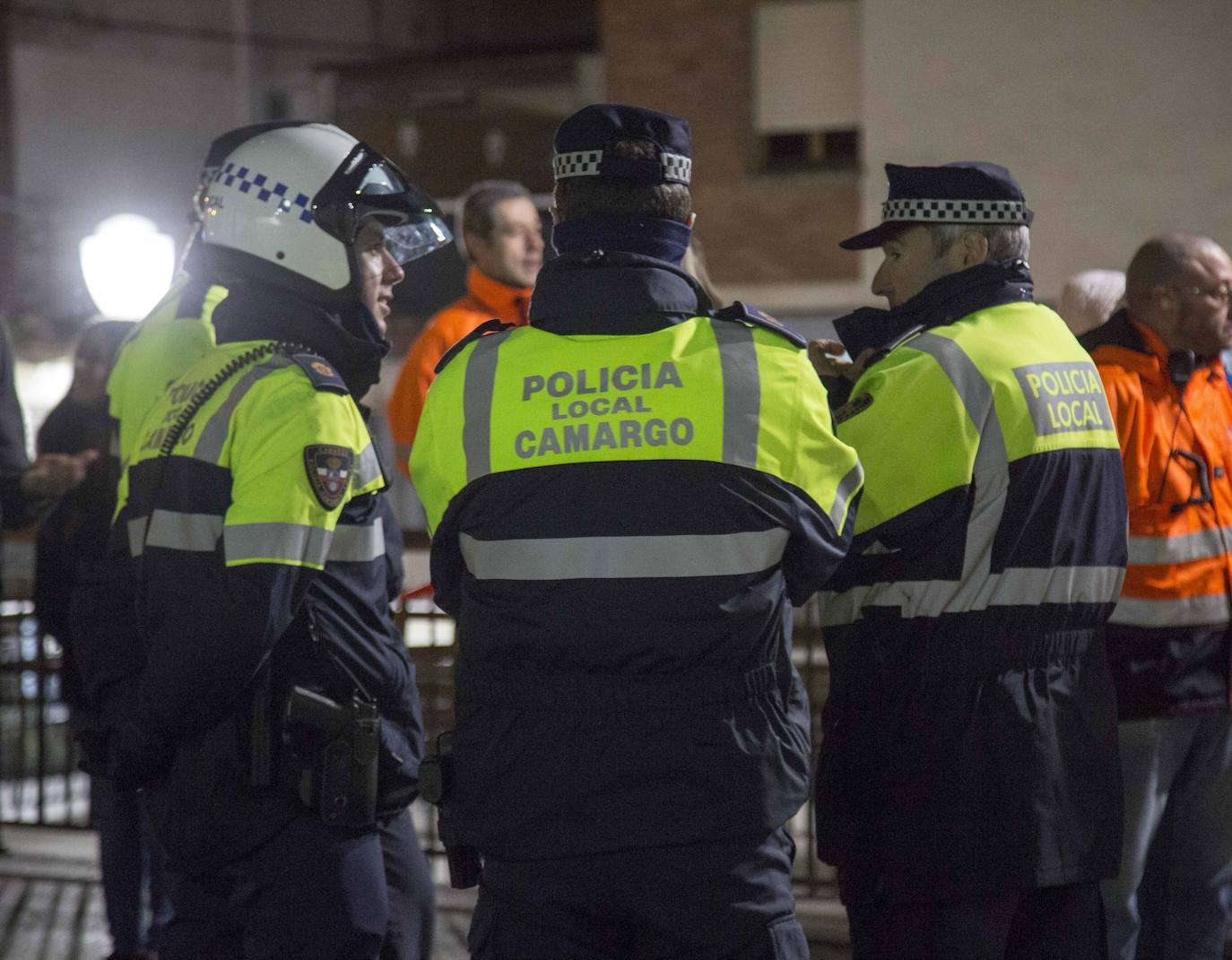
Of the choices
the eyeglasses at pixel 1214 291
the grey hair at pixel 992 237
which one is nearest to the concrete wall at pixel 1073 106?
the eyeglasses at pixel 1214 291

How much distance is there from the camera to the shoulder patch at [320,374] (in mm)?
2865

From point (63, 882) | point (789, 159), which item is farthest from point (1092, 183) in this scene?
point (63, 882)

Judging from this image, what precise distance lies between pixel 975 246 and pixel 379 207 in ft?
4.15

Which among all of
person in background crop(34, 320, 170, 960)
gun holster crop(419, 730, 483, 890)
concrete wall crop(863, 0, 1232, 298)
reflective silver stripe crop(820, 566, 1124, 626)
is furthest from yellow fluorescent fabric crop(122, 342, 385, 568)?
concrete wall crop(863, 0, 1232, 298)

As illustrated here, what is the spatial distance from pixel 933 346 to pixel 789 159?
534 inches

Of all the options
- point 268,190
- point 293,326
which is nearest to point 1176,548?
point 293,326

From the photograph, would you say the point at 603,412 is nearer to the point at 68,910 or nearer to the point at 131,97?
the point at 68,910

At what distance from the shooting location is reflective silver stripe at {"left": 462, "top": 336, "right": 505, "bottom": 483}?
245cm

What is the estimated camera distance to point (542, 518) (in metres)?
2.40

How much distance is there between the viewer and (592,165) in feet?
8.29

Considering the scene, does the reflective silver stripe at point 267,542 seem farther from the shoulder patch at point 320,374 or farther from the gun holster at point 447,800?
the gun holster at point 447,800

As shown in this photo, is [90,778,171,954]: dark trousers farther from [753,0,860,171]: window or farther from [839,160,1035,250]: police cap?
[753,0,860,171]: window

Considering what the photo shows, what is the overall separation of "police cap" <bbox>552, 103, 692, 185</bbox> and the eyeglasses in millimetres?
1996

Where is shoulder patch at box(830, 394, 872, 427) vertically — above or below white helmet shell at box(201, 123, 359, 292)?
below
